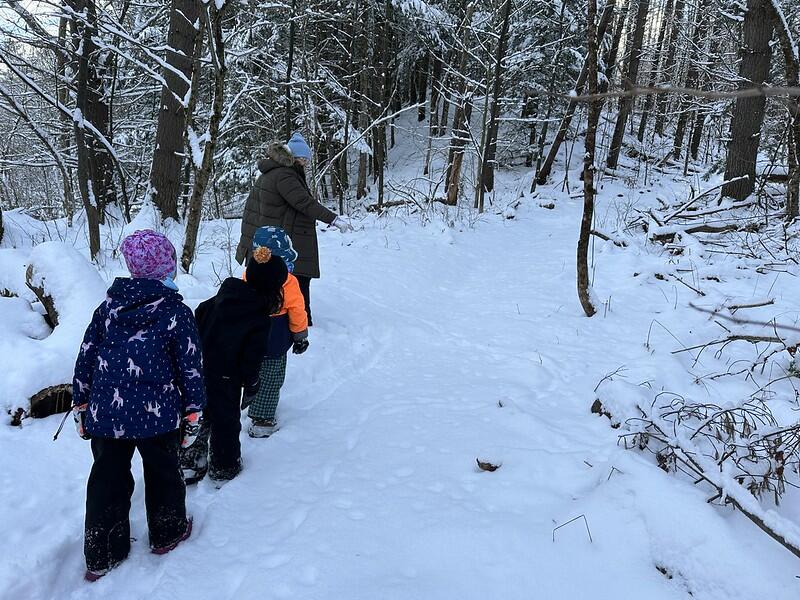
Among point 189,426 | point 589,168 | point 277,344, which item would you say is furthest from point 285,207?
point 589,168

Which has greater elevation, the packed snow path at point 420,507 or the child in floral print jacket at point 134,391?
the child in floral print jacket at point 134,391

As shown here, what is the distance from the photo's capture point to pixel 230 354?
2.96 m

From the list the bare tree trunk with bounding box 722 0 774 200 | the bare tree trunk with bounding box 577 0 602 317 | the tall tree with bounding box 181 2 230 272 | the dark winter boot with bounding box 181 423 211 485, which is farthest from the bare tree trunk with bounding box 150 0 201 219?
the bare tree trunk with bounding box 722 0 774 200

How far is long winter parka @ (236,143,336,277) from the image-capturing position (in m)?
4.72

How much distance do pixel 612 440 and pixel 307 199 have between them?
3348 millimetres

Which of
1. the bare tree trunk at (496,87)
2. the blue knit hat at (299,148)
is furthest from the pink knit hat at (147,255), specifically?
the bare tree trunk at (496,87)

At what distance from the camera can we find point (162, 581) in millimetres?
2254

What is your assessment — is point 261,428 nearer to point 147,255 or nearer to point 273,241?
point 273,241

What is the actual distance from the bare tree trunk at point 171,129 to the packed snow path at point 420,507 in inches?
187

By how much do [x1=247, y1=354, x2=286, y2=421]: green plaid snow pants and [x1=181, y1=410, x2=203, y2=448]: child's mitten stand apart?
1.02 meters

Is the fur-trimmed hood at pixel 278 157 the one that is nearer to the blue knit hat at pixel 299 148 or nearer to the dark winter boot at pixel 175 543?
the blue knit hat at pixel 299 148

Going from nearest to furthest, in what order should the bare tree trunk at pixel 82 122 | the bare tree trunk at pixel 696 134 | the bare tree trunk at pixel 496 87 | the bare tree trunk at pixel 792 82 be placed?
the bare tree trunk at pixel 82 122
the bare tree trunk at pixel 792 82
the bare tree trunk at pixel 496 87
the bare tree trunk at pixel 696 134

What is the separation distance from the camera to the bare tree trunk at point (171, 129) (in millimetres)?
7500

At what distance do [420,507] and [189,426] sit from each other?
1.31m
